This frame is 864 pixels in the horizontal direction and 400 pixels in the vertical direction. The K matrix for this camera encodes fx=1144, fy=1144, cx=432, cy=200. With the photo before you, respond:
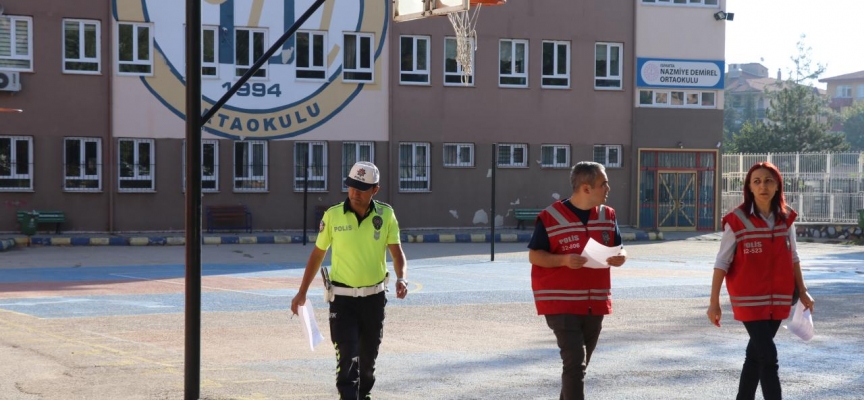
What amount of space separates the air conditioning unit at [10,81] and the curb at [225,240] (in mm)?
4682

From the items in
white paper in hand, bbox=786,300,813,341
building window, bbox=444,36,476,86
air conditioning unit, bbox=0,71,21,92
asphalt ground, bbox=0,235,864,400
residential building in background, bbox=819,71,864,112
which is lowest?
asphalt ground, bbox=0,235,864,400

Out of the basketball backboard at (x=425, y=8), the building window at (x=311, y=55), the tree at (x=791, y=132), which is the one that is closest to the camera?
the basketball backboard at (x=425, y=8)

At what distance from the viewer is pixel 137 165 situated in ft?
112

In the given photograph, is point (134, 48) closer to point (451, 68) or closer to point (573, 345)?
point (451, 68)

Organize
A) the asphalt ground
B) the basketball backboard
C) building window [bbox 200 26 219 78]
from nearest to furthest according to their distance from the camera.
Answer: the asphalt ground, the basketball backboard, building window [bbox 200 26 219 78]

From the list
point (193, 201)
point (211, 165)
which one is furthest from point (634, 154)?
point (193, 201)

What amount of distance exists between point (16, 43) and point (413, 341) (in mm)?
24434

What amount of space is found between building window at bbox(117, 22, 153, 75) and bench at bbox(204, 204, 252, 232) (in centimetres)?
453

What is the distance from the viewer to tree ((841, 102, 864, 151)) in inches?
5241

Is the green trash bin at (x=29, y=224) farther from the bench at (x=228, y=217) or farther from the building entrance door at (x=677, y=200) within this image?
the building entrance door at (x=677, y=200)

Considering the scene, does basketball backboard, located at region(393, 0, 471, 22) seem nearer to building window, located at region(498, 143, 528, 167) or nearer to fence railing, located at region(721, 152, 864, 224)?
Result: building window, located at region(498, 143, 528, 167)

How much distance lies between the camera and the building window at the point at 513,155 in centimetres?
3731

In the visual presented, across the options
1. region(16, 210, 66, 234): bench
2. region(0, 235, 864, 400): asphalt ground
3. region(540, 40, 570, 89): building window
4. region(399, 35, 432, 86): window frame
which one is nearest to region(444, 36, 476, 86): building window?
region(399, 35, 432, 86): window frame

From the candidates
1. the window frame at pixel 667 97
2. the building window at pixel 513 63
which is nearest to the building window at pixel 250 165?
the building window at pixel 513 63
